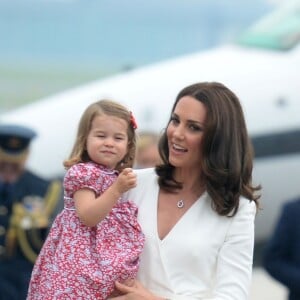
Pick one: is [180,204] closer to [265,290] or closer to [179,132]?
[179,132]

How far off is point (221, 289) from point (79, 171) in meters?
0.53

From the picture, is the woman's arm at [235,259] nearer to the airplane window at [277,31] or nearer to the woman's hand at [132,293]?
the woman's hand at [132,293]

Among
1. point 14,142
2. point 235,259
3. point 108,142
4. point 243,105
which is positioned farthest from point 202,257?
point 243,105

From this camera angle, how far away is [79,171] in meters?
3.43

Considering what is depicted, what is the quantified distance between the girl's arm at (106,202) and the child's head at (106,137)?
0.13 metres

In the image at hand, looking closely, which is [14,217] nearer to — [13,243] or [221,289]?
[13,243]

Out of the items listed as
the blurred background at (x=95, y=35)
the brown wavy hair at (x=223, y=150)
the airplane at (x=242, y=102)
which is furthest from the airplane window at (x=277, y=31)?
the brown wavy hair at (x=223, y=150)

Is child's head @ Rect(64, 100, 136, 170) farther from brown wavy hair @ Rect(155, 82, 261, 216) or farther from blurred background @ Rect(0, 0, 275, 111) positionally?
blurred background @ Rect(0, 0, 275, 111)

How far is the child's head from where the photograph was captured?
136 inches

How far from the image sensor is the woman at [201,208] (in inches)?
133

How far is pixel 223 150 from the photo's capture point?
136 inches

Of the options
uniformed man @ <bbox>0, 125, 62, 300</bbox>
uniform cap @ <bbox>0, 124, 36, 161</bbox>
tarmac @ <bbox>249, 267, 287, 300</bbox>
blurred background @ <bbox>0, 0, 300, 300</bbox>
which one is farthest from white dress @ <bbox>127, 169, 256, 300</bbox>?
blurred background @ <bbox>0, 0, 300, 300</bbox>

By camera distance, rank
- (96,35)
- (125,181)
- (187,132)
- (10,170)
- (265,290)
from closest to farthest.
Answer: (125,181) < (187,132) < (10,170) < (265,290) < (96,35)

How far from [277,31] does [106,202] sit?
8.19 metres
